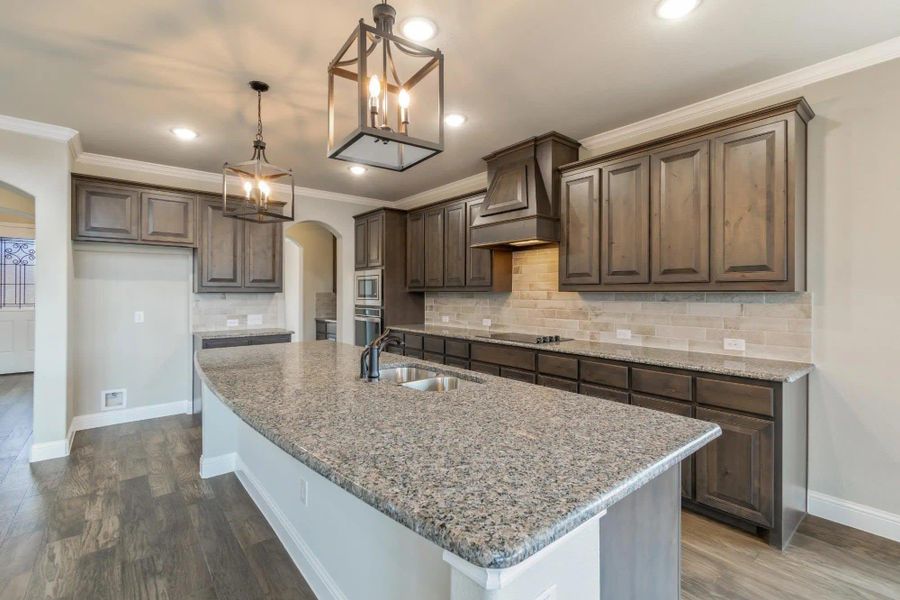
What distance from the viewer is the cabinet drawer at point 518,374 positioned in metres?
3.35

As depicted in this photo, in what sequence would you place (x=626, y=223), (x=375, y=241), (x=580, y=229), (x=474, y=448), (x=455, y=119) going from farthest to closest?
(x=375, y=241)
(x=580, y=229)
(x=455, y=119)
(x=626, y=223)
(x=474, y=448)

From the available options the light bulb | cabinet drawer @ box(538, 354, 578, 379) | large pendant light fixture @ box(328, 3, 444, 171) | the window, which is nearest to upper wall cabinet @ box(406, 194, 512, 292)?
cabinet drawer @ box(538, 354, 578, 379)

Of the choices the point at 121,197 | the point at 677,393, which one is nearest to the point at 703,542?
the point at 677,393

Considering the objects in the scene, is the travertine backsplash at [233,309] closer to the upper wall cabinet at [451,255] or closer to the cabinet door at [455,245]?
the upper wall cabinet at [451,255]

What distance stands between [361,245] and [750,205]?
13.7 feet

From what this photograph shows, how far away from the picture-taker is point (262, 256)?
466 cm

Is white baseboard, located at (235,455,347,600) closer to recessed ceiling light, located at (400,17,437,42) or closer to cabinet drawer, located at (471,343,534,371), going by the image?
cabinet drawer, located at (471,343,534,371)

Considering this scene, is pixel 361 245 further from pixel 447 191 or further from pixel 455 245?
pixel 455 245

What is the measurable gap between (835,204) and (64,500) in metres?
5.02

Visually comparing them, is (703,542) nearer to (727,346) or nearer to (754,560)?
(754,560)

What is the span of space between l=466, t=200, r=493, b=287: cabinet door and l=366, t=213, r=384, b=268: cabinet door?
4.04ft

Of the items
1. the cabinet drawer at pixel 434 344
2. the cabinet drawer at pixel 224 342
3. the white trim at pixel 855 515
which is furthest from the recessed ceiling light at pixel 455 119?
the white trim at pixel 855 515

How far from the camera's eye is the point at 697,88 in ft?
8.96

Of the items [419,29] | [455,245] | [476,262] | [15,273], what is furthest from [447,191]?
[15,273]
